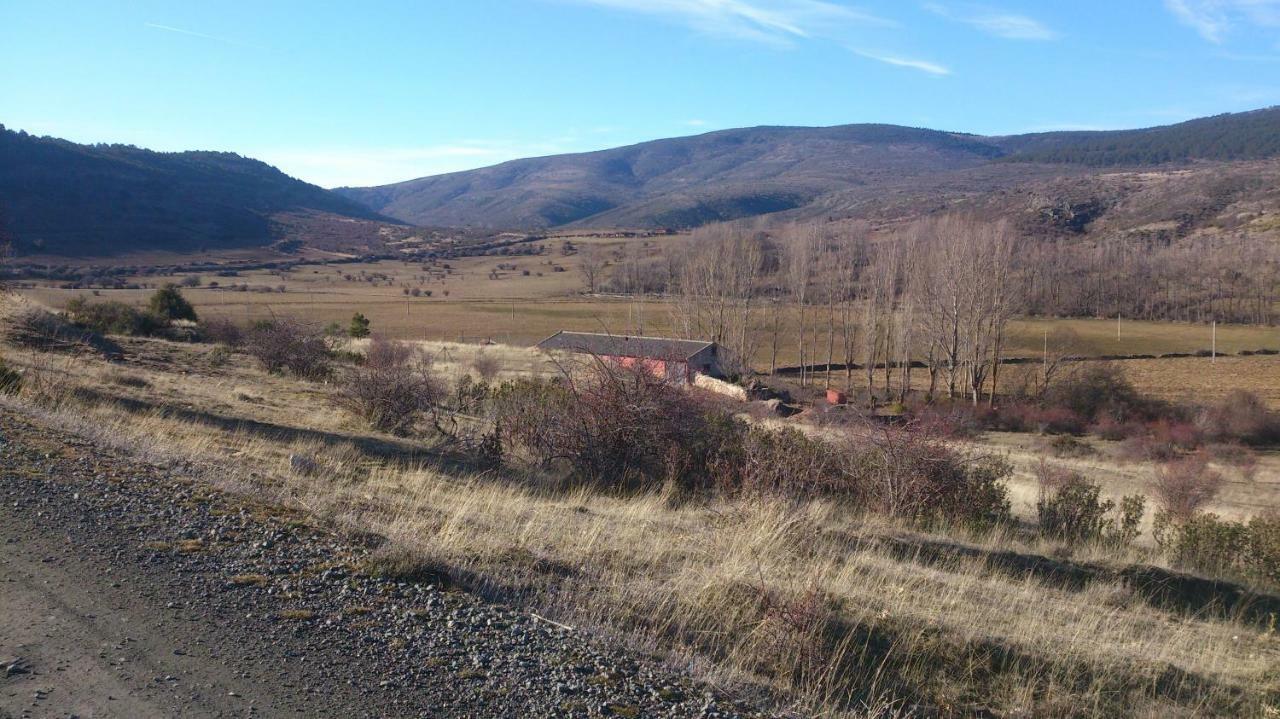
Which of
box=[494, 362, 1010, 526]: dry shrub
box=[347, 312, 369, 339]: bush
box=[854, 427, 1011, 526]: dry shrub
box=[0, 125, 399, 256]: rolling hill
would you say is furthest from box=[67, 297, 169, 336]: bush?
box=[0, 125, 399, 256]: rolling hill

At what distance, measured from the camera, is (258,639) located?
416 centimetres

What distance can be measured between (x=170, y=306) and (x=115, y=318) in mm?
6814

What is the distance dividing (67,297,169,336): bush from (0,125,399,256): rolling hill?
6395cm

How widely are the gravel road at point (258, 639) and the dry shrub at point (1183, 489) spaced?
1867 cm

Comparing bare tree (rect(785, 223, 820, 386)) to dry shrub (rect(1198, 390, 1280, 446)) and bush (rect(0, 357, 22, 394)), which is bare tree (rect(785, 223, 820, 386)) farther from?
bush (rect(0, 357, 22, 394))

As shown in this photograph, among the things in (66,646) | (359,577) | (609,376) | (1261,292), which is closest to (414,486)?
(609,376)

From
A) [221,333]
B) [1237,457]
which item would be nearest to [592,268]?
[221,333]

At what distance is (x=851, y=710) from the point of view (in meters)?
4.30

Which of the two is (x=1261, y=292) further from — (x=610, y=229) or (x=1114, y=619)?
(x=610, y=229)

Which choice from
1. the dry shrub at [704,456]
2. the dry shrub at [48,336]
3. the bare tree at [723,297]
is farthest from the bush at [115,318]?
the dry shrub at [704,456]

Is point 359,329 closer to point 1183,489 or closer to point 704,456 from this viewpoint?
point 1183,489

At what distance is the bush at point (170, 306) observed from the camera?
45.8 metres

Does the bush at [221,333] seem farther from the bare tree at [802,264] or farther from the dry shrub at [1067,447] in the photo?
the dry shrub at [1067,447]

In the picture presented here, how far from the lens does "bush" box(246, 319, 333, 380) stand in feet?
94.3
